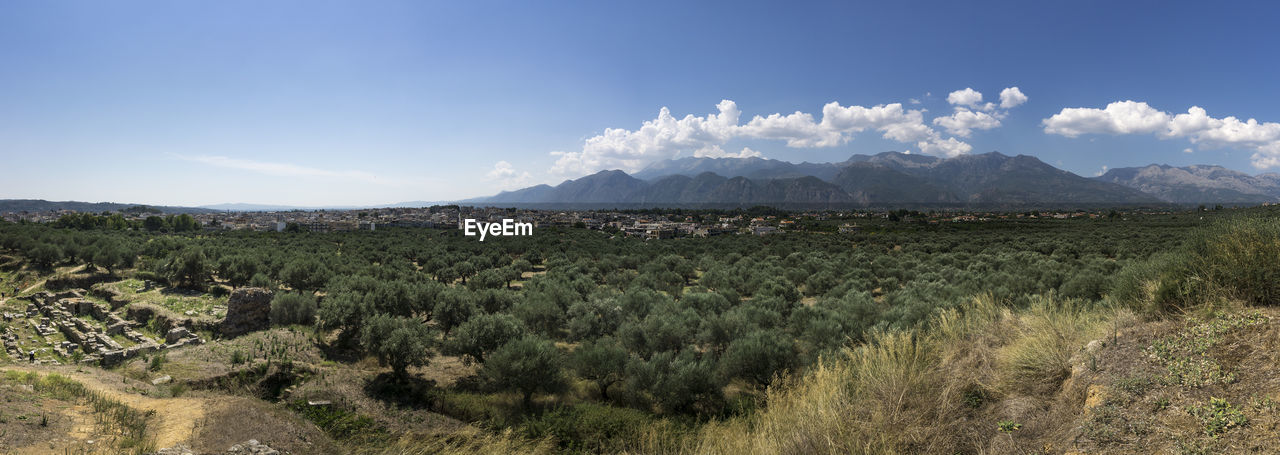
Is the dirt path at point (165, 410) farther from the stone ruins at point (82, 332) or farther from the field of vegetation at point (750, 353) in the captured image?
the stone ruins at point (82, 332)

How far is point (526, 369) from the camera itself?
13.1 meters

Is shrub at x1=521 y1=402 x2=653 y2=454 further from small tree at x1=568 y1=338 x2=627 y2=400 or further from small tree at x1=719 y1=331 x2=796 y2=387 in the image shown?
small tree at x1=719 y1=331 x2=796 y2=387

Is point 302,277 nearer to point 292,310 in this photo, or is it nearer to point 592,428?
point 292,310

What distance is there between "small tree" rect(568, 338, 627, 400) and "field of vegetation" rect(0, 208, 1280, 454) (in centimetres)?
7

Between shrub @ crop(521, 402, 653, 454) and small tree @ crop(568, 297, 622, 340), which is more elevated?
small tree @ crop(568, 297, 622, 340)

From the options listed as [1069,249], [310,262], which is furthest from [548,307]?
[1069,249]

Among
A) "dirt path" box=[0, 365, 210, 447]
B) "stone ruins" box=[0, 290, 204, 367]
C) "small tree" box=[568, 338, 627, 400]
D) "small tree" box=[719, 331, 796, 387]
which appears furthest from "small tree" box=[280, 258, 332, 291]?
"small tree" box=[719, 331, 796, 387]

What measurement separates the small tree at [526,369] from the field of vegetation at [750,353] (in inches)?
2.6

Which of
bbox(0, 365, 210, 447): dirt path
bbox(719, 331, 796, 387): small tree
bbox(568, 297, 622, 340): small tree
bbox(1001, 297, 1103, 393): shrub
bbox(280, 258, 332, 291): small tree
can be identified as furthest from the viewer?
bbox(280, 258, 332, 291): small tree

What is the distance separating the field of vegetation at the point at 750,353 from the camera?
4.40 metres

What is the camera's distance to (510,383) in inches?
516

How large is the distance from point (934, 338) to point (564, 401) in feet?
33.7

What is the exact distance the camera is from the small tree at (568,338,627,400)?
13812mm

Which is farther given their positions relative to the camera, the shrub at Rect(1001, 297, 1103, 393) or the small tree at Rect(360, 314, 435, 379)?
the small tree at Rect(360, 314, 435, 379)
